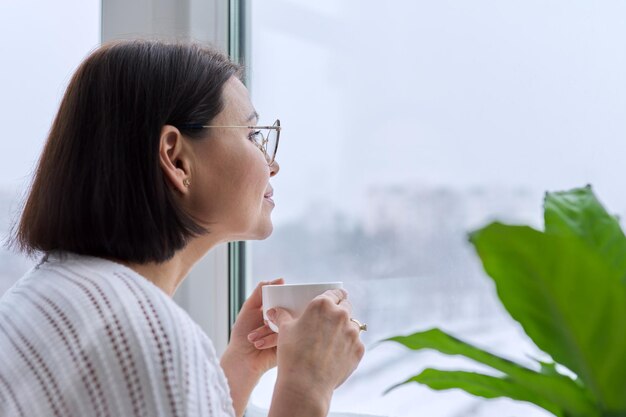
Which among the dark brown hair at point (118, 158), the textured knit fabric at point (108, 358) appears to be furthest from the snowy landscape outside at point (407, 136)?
the textured knit fabric at point (108, 358)

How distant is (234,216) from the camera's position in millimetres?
1064

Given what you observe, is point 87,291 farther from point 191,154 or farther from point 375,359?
point 375,359

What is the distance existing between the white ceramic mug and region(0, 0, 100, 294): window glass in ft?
1.96

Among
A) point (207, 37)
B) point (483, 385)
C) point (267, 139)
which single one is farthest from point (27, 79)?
point (483, 385)

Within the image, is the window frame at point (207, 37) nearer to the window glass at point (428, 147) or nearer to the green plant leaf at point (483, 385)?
the window glass at point (428, 147)

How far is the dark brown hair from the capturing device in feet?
3.11

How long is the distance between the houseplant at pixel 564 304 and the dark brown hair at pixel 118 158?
0.49 metres

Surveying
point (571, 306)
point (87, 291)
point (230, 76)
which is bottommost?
point (87, 291)

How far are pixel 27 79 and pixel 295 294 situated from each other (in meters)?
0.78

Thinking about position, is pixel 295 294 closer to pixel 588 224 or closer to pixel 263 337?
pixel 263 337

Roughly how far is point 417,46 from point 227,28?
445mm

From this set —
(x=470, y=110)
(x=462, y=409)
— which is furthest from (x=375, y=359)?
(x=470, y=110)

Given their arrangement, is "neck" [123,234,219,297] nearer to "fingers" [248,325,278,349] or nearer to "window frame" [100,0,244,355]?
"fingers" [248,325,278,349]

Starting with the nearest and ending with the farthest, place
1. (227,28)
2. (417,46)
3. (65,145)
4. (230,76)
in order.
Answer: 1. (65,145)
2. (230,76)
3. (417,46)
4. (227,28)
